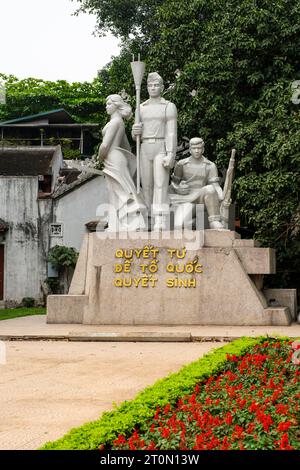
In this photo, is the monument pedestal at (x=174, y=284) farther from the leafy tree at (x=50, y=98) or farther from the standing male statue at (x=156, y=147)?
the leafy tree at (x=50, y=98)

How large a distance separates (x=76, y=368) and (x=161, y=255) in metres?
5.09

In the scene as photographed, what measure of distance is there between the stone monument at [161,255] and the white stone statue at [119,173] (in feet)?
0.06

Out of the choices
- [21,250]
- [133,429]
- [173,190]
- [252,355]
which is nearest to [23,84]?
[21,250]

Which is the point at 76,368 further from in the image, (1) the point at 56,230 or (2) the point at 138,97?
(1) the point at 56,230

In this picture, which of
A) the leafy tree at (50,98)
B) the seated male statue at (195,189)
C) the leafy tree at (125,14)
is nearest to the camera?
the seated male statue at (195,189)

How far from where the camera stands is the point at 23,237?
27422 mm

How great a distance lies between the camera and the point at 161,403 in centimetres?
549

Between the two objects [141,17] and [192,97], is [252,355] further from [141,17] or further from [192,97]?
[141,17]

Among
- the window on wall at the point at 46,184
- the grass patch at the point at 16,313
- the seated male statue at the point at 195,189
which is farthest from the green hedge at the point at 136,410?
the window on wall at the point at 46,184

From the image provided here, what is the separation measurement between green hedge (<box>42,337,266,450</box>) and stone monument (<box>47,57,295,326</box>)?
5.10 metres

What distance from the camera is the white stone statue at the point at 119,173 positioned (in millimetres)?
13828

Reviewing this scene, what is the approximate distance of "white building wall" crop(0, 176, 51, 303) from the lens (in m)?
27.0

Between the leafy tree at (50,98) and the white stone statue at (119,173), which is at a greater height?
the leafy tree at (50,98)

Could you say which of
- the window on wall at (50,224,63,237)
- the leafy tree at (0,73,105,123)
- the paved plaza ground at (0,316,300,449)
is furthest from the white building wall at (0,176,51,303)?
the leafy tree at (0,73,105,123)
